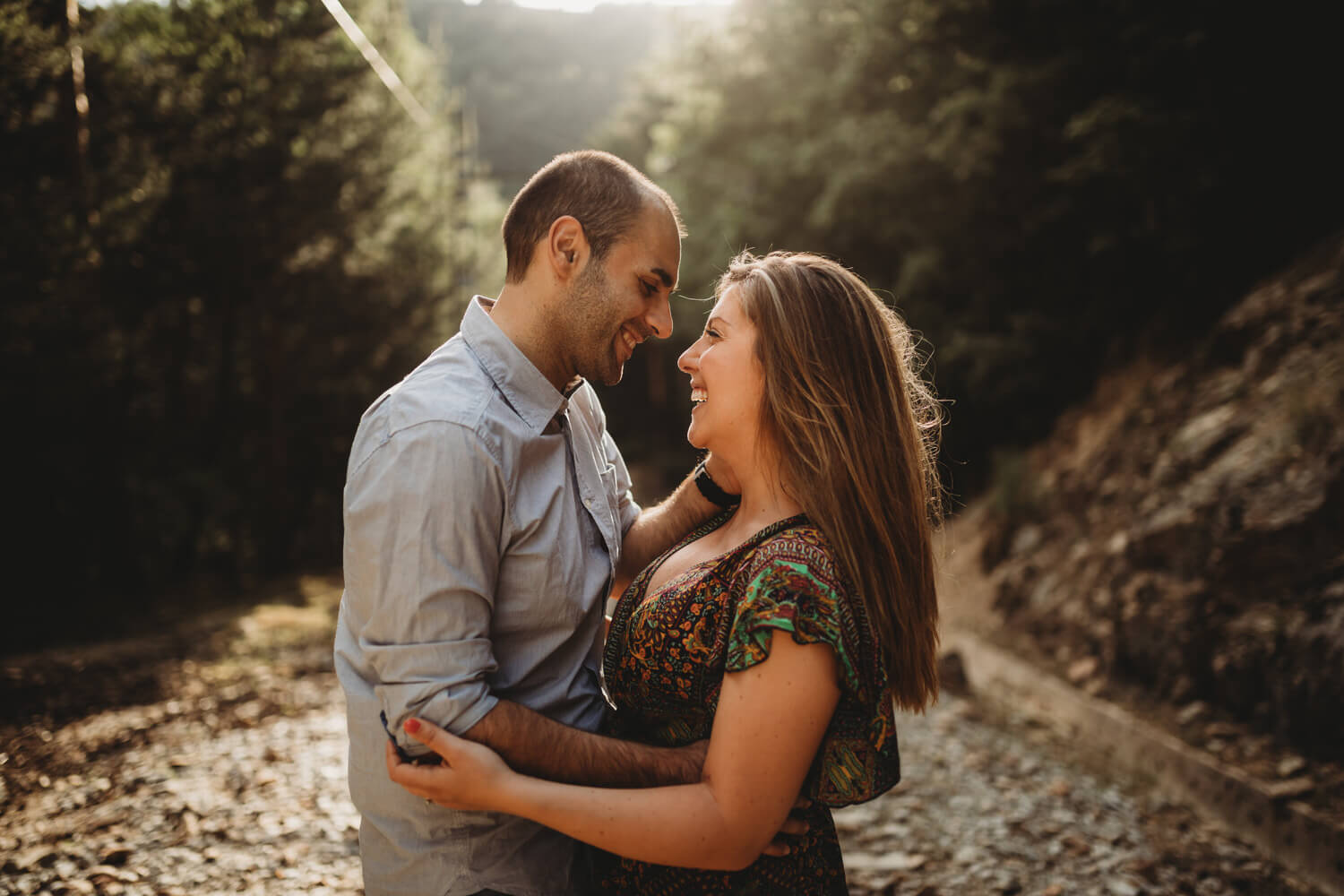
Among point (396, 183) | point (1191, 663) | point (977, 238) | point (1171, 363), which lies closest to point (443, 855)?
point (1191, 663)

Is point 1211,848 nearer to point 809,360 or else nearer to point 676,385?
point 809,360

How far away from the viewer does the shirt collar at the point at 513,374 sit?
6.47 ft

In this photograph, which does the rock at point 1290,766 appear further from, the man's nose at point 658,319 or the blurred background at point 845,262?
the man's nose at point 658,319

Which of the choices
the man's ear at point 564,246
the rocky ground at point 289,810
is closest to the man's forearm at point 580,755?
the man's ear at point 564,246

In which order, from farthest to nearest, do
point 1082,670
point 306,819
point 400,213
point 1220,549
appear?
point 400,213
point 1082,670
point 1220,549
point 306,819

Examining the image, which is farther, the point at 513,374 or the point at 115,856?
the point at 115,856

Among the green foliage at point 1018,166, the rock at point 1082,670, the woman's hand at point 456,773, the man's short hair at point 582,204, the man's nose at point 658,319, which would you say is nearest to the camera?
the woman's hand at point 456,773

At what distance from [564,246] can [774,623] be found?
3.88 ft

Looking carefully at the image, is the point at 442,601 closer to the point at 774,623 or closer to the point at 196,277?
the point at 774,623

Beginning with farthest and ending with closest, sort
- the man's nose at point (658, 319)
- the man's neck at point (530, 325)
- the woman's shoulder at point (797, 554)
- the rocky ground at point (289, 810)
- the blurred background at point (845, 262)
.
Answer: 1. the blurred background at point (845, 262)
2. the rocky ground at point (289, 810)
3. the man's nose at point (658, 319)
4. the man's neck at point (530, 325)
5. the woman's shoulder at point (797, 554)

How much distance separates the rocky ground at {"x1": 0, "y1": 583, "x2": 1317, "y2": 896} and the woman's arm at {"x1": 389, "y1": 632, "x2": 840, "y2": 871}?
7.24 feet

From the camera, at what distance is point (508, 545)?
1.84 m

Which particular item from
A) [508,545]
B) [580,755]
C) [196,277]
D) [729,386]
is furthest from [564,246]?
[196,277]

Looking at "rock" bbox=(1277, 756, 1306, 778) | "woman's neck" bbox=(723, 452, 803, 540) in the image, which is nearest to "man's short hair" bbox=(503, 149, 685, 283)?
"woman's neck" bbox=(723, 452, 803, 540)
